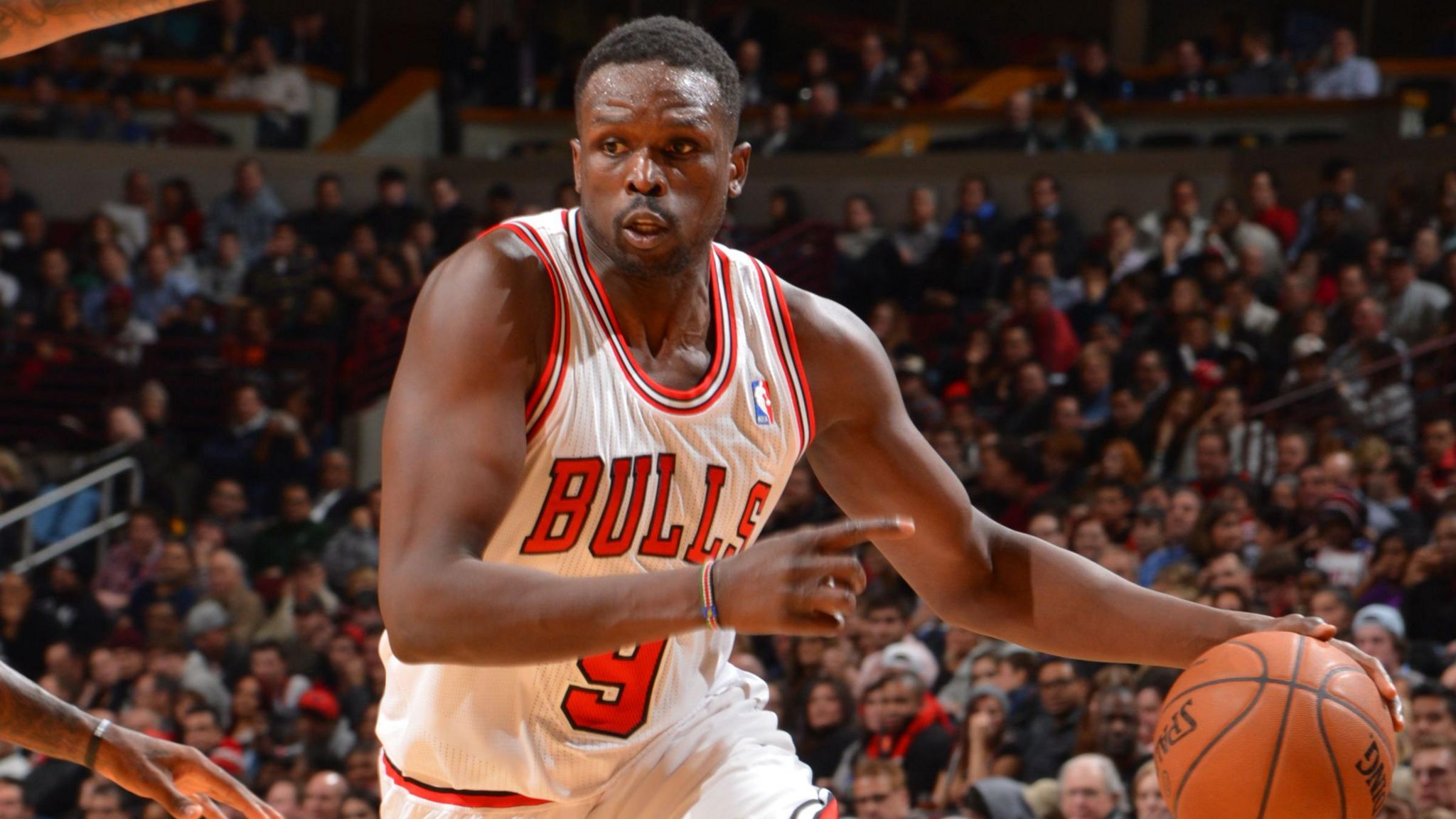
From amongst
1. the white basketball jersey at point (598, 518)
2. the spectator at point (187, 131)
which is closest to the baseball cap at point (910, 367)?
the spectator at point (187, 131)

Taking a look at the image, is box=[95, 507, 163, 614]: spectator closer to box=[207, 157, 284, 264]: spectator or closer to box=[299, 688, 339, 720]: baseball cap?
box=[299, 688, 339, 720]: baseball cap

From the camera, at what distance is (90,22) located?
2910 millimetres

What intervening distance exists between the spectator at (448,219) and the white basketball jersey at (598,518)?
11.7 metres

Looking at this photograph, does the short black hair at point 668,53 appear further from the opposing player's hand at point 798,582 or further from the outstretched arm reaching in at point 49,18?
the opposing player's hand at point 798,582

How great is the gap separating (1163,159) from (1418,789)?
358 inches

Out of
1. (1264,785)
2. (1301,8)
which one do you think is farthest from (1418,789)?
(1301,8)

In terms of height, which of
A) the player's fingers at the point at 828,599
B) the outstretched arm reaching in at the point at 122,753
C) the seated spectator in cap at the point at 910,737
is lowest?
the seated spectator in cap at the point at 910,737

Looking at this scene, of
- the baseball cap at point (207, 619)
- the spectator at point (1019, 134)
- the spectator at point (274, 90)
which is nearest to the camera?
the baseball cap at point (207, 619)

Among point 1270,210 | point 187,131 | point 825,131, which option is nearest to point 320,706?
point 1270,210

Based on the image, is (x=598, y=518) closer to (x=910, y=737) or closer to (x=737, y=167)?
(x=737, y=167)

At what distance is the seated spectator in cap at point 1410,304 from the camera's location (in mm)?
11422

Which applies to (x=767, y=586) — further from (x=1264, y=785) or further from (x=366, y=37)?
(x=366, y=37)

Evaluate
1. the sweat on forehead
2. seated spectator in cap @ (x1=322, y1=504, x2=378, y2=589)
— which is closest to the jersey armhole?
the sweat on forehead

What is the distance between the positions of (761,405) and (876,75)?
14192 mm
